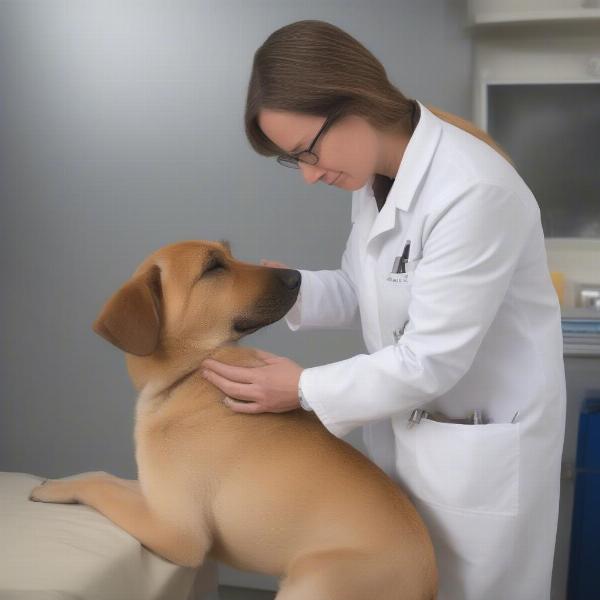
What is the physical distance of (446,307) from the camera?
1.24 metres

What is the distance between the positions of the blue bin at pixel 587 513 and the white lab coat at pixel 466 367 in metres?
1.01

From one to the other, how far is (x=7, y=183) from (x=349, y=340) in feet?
3.88

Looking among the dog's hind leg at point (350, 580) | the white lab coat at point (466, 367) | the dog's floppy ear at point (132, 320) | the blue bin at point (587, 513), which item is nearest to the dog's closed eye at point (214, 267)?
the dog's floppy ear at point (132, 320)

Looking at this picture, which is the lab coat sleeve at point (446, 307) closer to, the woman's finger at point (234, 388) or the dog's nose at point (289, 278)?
the woman's finger at point (234, 388)

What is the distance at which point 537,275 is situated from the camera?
4.42 ft

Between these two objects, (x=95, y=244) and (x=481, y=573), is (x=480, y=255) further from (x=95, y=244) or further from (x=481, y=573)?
(x=95, y=244)

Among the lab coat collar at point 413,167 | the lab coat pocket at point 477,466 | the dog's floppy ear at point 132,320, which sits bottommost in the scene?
the lab coat pocket at point 477,466

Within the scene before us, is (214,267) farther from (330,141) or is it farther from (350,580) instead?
(350,580)

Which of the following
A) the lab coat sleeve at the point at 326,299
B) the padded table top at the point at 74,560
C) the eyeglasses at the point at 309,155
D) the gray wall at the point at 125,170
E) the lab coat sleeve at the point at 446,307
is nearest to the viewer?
the padded table top at the point at 74,560

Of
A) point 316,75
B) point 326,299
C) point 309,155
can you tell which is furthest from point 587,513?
point 316,75

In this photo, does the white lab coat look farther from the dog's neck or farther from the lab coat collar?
the dog's neck

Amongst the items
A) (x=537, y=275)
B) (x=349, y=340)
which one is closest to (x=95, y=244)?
(x=349, y=340)

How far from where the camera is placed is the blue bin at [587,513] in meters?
2.32

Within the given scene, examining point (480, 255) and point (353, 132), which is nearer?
point (480, 255)
